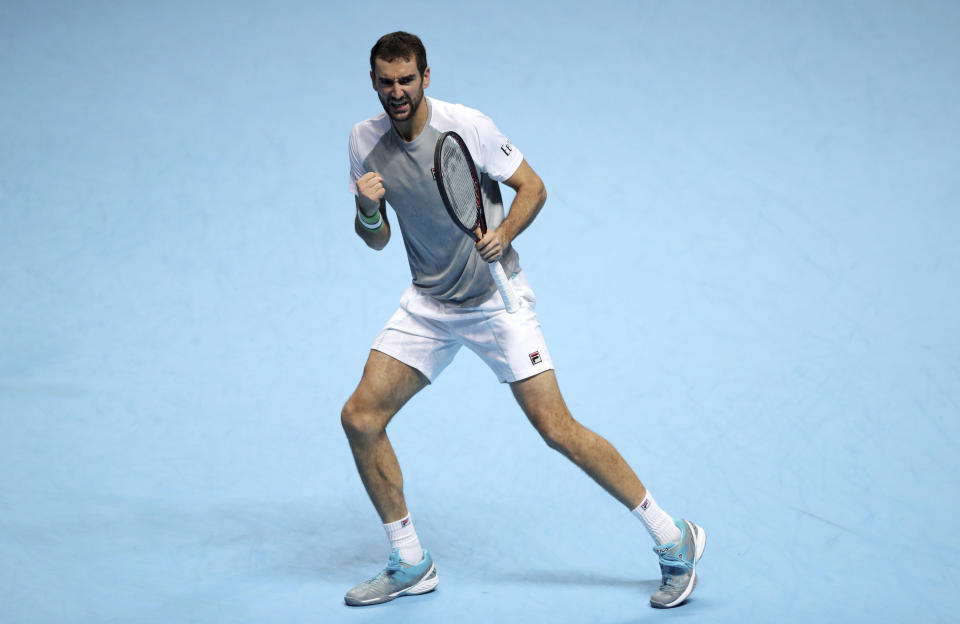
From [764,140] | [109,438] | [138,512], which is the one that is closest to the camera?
[138,512]

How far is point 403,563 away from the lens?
12.0ft

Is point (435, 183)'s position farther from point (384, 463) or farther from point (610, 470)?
point (610, 470)

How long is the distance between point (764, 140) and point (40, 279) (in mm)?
4030

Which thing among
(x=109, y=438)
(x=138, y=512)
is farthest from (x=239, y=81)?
(x=138, y=512)

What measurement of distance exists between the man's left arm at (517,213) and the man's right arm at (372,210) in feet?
1.13

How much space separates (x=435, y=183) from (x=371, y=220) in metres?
0.22

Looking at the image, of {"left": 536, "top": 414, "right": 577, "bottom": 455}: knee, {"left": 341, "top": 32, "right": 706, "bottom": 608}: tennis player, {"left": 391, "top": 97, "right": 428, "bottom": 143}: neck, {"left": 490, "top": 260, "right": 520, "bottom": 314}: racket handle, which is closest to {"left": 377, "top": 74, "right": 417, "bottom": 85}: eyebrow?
{"left": 341, "top": 32, "right": 706, "bottom": 608}: tennis player

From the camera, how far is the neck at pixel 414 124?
3.44 metres

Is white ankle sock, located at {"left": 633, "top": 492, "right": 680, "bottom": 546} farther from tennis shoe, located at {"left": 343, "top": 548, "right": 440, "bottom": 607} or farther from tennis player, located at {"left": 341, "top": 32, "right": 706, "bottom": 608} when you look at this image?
tennis shoe, located at {"left": 343, "top": 548, "right": 440, "bottom": 607}

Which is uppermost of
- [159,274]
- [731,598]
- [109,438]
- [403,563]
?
[159,274]

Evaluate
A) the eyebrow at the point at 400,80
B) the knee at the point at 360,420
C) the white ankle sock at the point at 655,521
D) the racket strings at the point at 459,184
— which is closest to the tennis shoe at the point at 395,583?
the knee at the point at 360,420

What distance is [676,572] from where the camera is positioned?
11.5ft

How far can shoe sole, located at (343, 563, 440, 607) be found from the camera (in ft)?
11.8

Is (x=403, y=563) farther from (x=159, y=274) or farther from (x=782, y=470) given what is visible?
(x=159, y=274)
